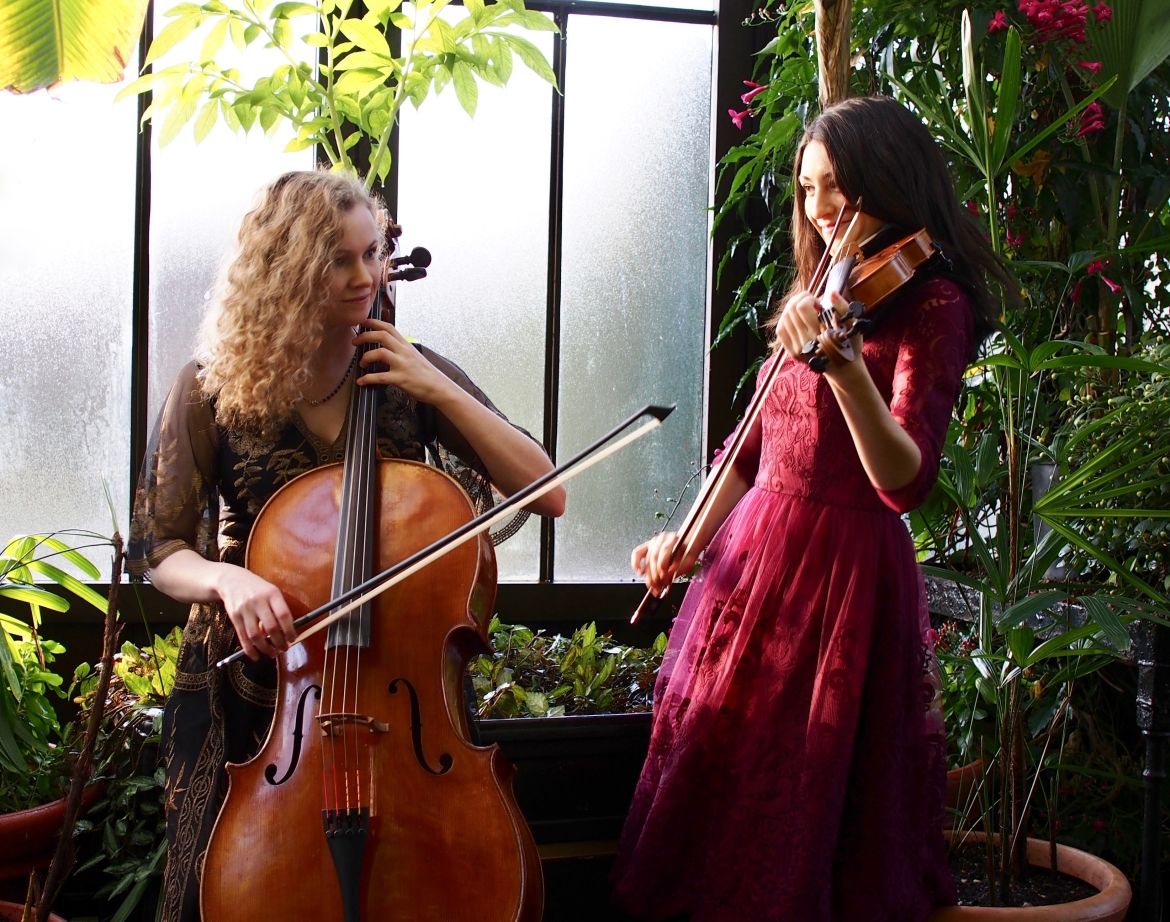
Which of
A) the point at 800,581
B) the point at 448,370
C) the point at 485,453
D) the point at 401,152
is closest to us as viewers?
the point at 800,581

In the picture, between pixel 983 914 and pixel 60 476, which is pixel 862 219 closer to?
pixel 983 914

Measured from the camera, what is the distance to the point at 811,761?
4.60ft

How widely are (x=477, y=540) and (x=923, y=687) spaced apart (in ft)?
2.00

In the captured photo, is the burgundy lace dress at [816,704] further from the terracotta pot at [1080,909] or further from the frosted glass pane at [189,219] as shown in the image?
the frosted glass pane at [189,219]

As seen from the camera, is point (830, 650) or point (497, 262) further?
point (497, 262)

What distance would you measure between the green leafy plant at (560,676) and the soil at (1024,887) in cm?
62

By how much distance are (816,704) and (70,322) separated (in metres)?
1.82

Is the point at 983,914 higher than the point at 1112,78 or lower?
lower

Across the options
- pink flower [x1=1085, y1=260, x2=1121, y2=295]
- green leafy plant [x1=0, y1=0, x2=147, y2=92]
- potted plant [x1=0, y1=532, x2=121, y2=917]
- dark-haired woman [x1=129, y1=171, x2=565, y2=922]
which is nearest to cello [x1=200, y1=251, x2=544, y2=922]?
dark-haired woman [x1=129, y1=171, x2=565, y2=922]

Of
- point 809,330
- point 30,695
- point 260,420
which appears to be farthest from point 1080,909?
point 30,695

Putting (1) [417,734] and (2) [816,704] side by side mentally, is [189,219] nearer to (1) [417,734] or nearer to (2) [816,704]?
(1) [417,734]

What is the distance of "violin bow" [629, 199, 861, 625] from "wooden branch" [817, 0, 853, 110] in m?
0.35

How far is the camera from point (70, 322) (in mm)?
2455

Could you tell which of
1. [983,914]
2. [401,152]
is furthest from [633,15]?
[983,914]
